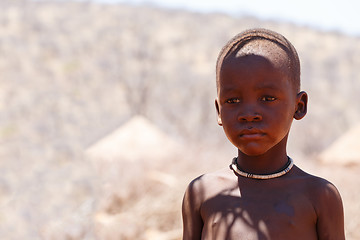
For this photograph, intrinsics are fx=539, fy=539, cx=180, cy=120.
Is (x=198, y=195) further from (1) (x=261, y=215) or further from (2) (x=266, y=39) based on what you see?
(2) (x=266, y=39)

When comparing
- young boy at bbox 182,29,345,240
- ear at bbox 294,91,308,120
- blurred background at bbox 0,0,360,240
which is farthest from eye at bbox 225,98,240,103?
blurred background at bbox 0,0,360,240

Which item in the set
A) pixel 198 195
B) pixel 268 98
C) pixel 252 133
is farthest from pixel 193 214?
pixel 268 98

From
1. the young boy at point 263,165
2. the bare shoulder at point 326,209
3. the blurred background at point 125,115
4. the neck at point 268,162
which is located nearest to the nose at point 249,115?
the young boy at point 263,165

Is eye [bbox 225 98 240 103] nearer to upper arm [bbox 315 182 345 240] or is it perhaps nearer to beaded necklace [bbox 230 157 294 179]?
beaded necklace [bbox 230 157 294 179]

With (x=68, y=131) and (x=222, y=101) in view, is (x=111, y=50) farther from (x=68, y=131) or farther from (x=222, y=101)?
(x=222, y=101)

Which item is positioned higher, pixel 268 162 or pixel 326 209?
pixel 268 162

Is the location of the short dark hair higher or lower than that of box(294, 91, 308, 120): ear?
higher

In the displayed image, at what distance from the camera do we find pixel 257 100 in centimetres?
167

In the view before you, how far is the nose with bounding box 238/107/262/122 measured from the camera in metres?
1.63

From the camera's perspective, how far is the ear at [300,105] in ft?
5.78

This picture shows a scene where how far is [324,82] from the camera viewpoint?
2008cm

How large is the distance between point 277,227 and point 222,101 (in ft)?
1.40

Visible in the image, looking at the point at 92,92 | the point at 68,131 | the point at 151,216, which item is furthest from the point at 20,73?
the point at 151,216

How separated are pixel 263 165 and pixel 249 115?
0.66ft
